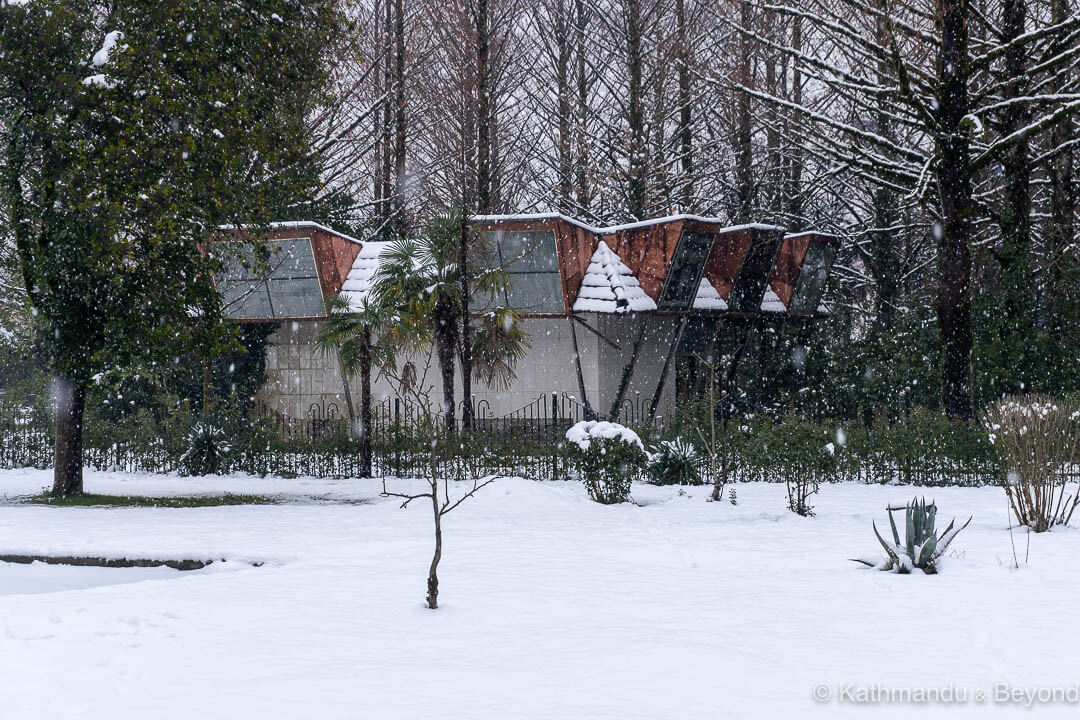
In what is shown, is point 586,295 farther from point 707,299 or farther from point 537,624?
point 537,624

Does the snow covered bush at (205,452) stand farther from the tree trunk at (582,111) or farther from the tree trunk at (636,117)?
the tree trunk at (582,111)

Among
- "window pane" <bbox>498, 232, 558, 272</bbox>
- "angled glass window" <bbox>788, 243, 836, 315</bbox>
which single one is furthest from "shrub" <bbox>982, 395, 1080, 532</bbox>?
"angled glass window" <bbox>788, 243, 836, 315</bbox>

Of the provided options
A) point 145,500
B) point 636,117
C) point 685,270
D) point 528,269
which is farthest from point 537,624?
point 636,117

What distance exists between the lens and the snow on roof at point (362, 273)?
80.8 ft

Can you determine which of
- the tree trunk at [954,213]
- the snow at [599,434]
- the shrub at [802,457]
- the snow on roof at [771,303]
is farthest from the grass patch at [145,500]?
the snow on roof at [771,303]

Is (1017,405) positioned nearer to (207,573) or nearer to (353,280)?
(207,573)

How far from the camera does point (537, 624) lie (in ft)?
21.4

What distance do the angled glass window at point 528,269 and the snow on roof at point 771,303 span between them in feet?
22.2

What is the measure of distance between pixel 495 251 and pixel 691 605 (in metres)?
17.3

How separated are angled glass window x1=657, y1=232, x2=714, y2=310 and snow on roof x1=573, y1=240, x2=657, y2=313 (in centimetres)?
66

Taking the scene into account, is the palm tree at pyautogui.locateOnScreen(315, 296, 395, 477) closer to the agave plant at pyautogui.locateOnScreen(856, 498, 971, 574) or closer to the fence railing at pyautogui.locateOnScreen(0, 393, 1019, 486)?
the fence railing at pyautogui.locateOnScreen(0, 393, 1019, 486)

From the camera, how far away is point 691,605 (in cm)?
703

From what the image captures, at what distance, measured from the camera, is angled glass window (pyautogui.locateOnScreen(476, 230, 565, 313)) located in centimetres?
2325

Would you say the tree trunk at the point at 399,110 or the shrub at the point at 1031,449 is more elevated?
the tree trunk at the point at 399,110
